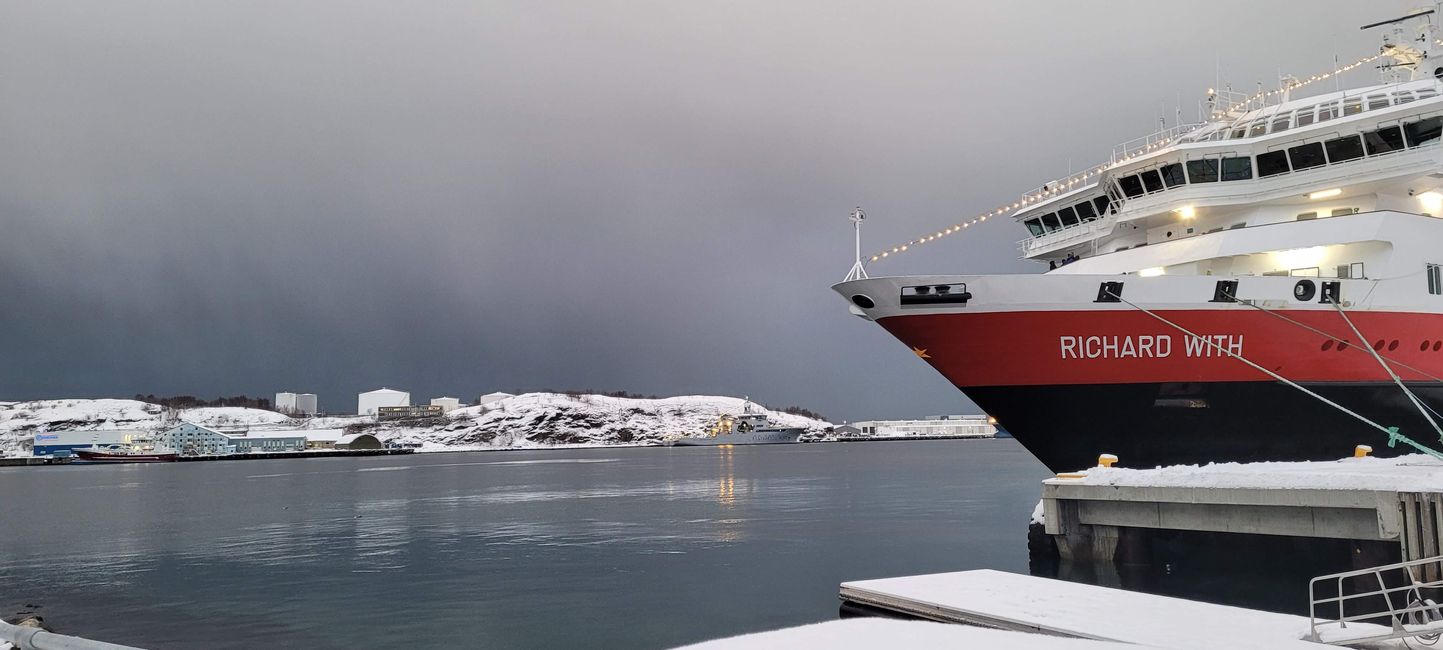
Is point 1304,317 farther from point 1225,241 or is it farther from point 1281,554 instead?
point 1281,554

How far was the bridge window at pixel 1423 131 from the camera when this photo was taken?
23281 mm

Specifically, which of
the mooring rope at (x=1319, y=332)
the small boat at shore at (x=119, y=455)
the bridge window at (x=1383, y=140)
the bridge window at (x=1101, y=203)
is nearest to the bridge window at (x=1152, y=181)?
the bridge window at (x=1101, y=203)

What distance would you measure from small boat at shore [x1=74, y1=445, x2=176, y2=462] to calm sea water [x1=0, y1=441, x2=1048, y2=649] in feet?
466

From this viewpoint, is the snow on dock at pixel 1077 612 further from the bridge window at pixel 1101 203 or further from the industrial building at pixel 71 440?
the industrial building at pixel 71 440

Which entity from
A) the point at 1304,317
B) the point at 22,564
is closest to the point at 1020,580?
the point at 1304,317

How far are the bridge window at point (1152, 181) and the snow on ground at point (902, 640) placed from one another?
19252 millimetres

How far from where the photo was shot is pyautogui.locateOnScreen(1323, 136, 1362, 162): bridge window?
2388cm

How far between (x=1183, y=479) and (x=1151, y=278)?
638 cm

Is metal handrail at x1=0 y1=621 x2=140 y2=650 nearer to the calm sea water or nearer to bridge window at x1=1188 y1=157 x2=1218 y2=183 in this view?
the calm sea water

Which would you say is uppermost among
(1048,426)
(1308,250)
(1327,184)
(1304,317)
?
(1327,184)

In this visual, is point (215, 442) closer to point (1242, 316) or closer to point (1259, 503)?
point (1242, 316)

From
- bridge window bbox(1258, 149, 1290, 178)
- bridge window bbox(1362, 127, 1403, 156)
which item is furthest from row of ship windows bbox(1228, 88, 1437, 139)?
bridge window bbox(1362, 127, 1403, 156)

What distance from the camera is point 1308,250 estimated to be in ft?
76.5

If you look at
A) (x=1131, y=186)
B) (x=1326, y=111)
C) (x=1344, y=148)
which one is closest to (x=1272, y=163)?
(x=1344, y=148)
